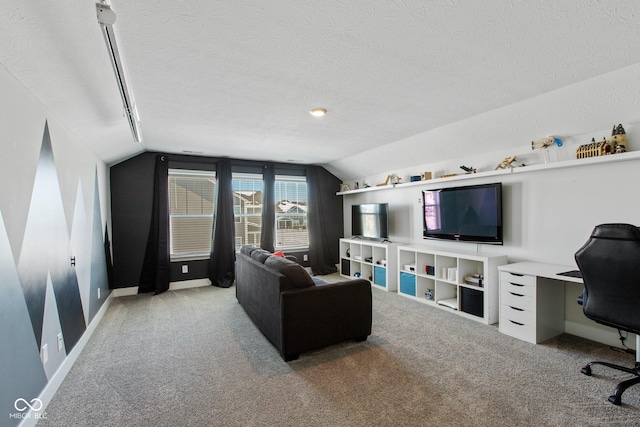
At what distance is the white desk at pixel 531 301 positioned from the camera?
9.26 feet

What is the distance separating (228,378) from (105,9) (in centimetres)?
245

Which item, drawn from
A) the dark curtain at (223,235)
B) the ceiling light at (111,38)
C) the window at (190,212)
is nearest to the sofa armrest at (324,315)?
the ceiling light at (111,38)

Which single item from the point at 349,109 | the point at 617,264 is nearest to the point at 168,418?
the point at 349,109

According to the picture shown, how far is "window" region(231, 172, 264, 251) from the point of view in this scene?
574 cm

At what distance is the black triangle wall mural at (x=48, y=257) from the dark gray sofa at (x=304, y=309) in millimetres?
1662

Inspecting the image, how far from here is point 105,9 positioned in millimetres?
1272

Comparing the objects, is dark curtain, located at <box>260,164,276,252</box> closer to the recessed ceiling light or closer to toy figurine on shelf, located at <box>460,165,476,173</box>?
the recessed ceiling light

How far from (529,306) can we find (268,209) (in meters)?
4.36

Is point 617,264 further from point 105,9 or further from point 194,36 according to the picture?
point 105,9

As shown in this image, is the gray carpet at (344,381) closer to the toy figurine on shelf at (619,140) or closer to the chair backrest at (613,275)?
the chair backrest at (613,275)

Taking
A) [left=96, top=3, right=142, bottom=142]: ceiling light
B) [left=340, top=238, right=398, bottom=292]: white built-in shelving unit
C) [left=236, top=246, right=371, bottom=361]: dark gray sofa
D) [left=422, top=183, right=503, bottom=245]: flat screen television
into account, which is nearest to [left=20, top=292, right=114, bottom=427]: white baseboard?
[left=236, top=246, right=371, bottom=361]: dark gray sofa

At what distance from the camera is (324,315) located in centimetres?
274

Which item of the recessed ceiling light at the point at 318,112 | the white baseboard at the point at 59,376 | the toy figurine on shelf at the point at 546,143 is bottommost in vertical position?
the white baseboard at the point at 59,376

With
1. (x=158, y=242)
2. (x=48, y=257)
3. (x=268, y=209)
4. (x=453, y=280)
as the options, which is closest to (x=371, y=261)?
(x=453, y=280)
